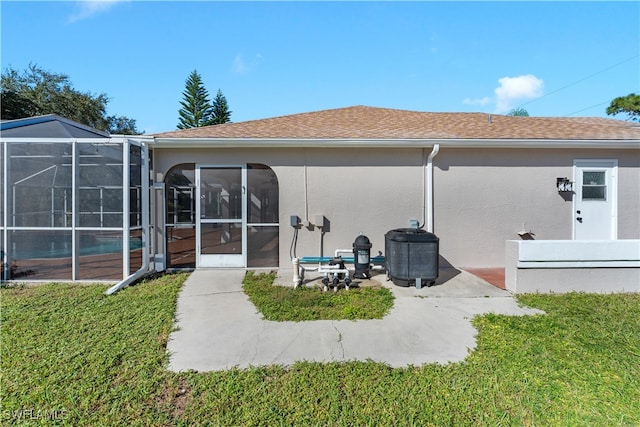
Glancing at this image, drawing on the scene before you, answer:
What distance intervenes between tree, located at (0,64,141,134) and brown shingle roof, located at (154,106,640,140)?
25921 millimetres

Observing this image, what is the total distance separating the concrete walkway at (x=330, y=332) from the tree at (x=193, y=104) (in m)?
29.6

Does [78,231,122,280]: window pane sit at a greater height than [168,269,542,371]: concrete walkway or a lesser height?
greater

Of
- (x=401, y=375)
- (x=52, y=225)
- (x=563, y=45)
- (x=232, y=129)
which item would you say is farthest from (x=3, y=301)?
(x=563, y=45)

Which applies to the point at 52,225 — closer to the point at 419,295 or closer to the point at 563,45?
the point at 419,295

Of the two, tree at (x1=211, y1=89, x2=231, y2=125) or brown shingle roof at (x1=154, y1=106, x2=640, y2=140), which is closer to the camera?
brown shingle roof at (x1=154, y1=106, x2=640, y2=140)

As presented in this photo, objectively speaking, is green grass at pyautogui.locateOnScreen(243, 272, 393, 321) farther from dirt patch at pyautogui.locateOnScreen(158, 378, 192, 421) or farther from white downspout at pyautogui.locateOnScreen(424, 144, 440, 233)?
white downspout at pyautogui.locateOnScreen(424, 144, 440, 233)

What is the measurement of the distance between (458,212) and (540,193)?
1960mm

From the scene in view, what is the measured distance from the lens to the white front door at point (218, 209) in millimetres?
6730

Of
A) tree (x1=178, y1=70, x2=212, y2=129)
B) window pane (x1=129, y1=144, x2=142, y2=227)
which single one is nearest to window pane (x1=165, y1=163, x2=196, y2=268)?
window pane (x1=129, y1=144, x2=142, y2=227)

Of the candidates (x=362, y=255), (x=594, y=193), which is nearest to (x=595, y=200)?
(x=594, y=193)

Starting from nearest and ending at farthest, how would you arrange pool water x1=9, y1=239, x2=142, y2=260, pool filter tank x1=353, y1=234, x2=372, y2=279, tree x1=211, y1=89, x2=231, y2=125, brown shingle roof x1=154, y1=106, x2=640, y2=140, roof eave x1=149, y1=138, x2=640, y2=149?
pool filter tank x1=353, y1=234, x2=372, y2=279 < pool water x1=9, y1=239, x2=142, y2=260 < roof eave x1=149, y1=138, x2=640, y2=149 < brown shingle roof x1=154, y1=106, x2=640, y2=140 < tree x1=211, y1=89, x2=231, y2=125

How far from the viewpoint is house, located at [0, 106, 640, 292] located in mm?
6637

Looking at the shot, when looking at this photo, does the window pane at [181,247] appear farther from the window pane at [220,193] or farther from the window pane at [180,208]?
the window pane at [220,193]

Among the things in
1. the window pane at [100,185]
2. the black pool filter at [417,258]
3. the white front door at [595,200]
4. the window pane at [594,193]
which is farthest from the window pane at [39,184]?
the window pane at [594,193]
